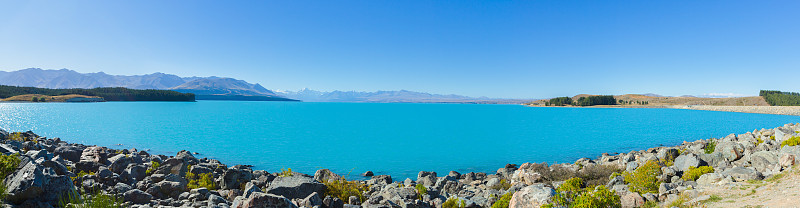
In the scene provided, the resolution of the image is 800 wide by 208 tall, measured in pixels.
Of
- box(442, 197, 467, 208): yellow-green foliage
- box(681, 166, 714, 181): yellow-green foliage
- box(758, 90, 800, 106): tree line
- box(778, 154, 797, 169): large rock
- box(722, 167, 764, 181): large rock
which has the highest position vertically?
box(758, 90, 800, 106): tree line

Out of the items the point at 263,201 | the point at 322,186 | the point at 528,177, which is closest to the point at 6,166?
the point at 263,201

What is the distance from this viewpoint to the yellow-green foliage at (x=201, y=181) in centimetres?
1423

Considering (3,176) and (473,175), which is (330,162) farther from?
(3,176)

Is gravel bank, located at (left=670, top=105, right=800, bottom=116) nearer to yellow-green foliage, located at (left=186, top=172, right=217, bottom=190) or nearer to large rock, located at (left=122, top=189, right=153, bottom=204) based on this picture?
yellow-green foliage, located at (left=186, top=172, right=217, bottom=190)

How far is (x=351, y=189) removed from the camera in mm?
13602

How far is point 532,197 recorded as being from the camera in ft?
34.4

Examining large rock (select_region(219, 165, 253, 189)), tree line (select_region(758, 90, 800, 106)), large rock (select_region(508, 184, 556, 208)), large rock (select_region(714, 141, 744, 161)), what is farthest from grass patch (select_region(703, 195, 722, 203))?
tree line (select_region(758, 90, 800, 106))

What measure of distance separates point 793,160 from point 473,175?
639 inches

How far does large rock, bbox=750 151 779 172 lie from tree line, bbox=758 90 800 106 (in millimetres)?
226584

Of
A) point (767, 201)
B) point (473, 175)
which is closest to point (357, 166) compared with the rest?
point (473, 175)

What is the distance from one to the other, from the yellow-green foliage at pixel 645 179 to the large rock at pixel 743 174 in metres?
2.65

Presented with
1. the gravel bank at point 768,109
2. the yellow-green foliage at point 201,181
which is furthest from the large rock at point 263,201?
the gravel bank at point 768,109

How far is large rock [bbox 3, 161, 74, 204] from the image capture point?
7828 millimetres

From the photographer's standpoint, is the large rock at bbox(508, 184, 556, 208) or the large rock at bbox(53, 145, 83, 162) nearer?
the large rock at bbox(508, 184, 556, 208)
